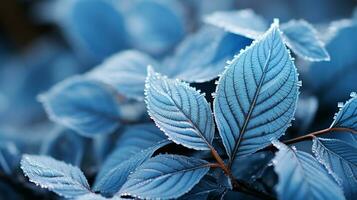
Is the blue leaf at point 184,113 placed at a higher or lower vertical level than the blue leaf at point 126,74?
lower

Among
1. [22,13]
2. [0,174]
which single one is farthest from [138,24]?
[22,13]

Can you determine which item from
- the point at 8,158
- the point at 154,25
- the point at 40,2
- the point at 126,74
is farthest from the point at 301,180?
the point at 40,2

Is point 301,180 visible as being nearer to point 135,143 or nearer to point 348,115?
point 348,115

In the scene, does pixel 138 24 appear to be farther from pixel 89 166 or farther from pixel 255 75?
pixel 255 75

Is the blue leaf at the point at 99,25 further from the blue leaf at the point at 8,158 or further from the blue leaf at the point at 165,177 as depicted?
the blue leaf at the point at 165,177

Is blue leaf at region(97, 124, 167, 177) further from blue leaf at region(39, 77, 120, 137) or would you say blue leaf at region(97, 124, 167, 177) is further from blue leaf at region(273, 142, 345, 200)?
blue leaf at region(273, 142, 345, 200)

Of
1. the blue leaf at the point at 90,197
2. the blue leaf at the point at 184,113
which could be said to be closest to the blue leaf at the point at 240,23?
the blue leaf at the point at 184,113
